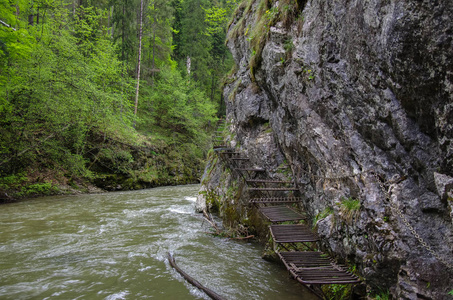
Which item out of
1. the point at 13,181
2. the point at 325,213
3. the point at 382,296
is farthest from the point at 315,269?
the point at 13,181

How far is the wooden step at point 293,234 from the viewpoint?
498 centimetres

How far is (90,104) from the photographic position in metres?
14.2

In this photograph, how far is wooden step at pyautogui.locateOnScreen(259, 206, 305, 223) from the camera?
5891 mm

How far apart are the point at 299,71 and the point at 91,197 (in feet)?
41.0

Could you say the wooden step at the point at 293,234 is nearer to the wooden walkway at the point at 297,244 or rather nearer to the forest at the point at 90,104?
the wooden walkway at the point at 297,244

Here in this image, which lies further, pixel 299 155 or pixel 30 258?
pixel 299 155

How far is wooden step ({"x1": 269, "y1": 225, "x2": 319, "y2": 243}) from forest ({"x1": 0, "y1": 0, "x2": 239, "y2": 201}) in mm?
10821

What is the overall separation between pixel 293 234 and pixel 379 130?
2716 mm

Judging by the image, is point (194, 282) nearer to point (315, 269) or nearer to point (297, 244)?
point (315, 269)

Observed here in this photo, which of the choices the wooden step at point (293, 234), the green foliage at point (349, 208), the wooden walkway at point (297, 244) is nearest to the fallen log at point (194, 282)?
the wooden walkway at point (297, 244)

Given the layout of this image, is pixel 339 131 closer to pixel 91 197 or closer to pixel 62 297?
pixel 62 297

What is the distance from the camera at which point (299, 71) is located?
584 cm

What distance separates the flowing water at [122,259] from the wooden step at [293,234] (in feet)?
2.60

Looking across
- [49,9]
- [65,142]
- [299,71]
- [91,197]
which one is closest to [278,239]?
[299,71]
